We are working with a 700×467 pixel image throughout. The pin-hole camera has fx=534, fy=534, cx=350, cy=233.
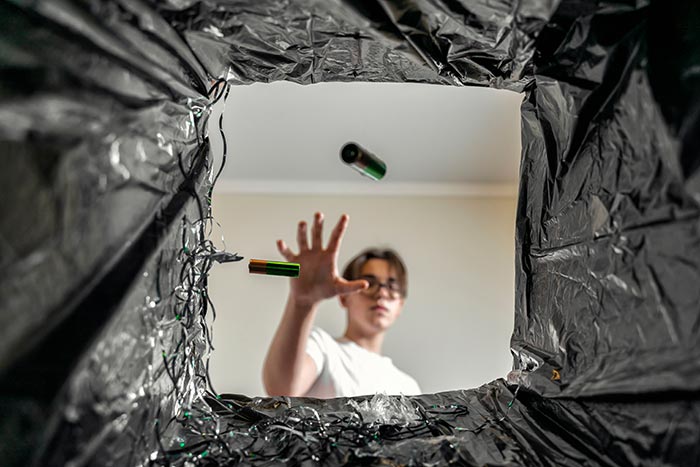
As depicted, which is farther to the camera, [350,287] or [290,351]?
[290,351]

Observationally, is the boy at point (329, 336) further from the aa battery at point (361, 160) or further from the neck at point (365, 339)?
the aa battery at point (361, 160)

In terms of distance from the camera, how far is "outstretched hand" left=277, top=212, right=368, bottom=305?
1.21 m

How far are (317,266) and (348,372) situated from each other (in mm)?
511

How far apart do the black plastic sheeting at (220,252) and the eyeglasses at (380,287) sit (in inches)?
50.8

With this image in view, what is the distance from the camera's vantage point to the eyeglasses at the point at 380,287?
1898 millimetres

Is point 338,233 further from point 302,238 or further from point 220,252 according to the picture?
point 220,252

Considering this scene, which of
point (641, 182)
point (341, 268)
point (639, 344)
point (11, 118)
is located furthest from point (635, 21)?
point (341, 268)

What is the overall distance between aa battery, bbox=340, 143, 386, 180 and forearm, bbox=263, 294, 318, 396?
1.82 feet

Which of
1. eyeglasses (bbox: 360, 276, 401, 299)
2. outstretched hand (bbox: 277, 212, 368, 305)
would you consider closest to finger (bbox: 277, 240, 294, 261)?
outstretched hand (bbox: 277, 212, 368, 305)

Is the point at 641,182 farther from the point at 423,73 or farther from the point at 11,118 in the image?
the point at 11,118

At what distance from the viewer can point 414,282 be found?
2691 millimetres

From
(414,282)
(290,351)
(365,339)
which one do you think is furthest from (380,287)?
(414,282)

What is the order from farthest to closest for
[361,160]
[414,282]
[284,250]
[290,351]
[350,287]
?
[414,282] < [290,351] < [284,250] < [350,287] < [361,160]

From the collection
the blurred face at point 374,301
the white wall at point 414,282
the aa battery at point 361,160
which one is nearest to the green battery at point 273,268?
the aa battery at point 361,160
